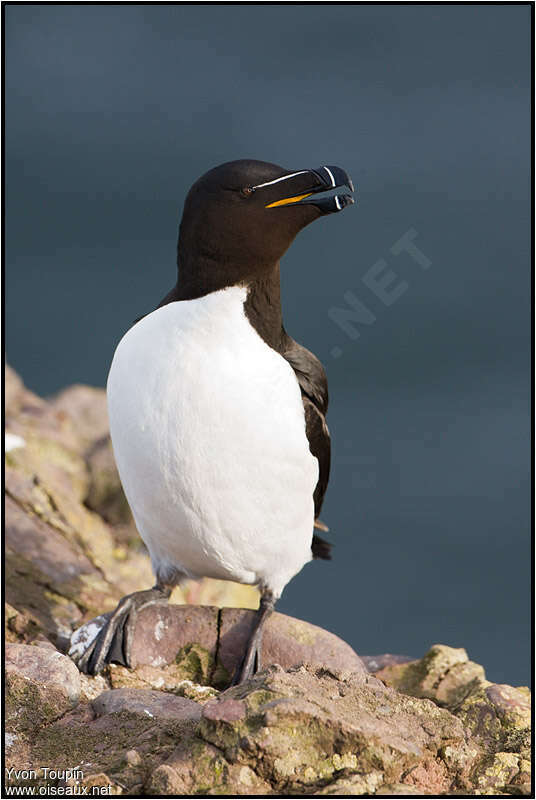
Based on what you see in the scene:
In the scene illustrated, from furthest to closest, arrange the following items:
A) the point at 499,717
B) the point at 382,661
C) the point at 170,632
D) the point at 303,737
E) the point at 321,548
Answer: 1. the point at 321,548
2. the point at 382,661
3. the point at 170,632
4. the point at 499,717
5. the point at 303,737

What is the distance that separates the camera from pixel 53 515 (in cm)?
783

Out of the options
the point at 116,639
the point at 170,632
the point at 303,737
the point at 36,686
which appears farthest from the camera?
the point at 170,632

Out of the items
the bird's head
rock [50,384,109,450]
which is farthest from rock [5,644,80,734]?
rock [50,384,109,450]

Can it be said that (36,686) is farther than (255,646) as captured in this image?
No

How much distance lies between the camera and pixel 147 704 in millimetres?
4512

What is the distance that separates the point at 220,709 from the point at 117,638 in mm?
1911

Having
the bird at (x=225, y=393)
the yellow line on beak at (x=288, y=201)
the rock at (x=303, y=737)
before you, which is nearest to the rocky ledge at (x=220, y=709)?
the rock at (x=303, y=737)

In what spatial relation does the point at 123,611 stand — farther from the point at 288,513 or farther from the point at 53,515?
the point at 53,515

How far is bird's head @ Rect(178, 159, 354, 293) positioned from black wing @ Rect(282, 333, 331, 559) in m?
0.57

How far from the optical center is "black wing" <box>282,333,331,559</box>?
567 centimetres

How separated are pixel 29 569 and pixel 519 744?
138 inches

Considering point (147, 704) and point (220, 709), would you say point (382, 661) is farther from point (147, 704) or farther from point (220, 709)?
point (220, 709)

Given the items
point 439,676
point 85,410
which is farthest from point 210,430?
point 85,410

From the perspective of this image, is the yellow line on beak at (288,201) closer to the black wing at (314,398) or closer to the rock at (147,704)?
the black wing at (314,398)
